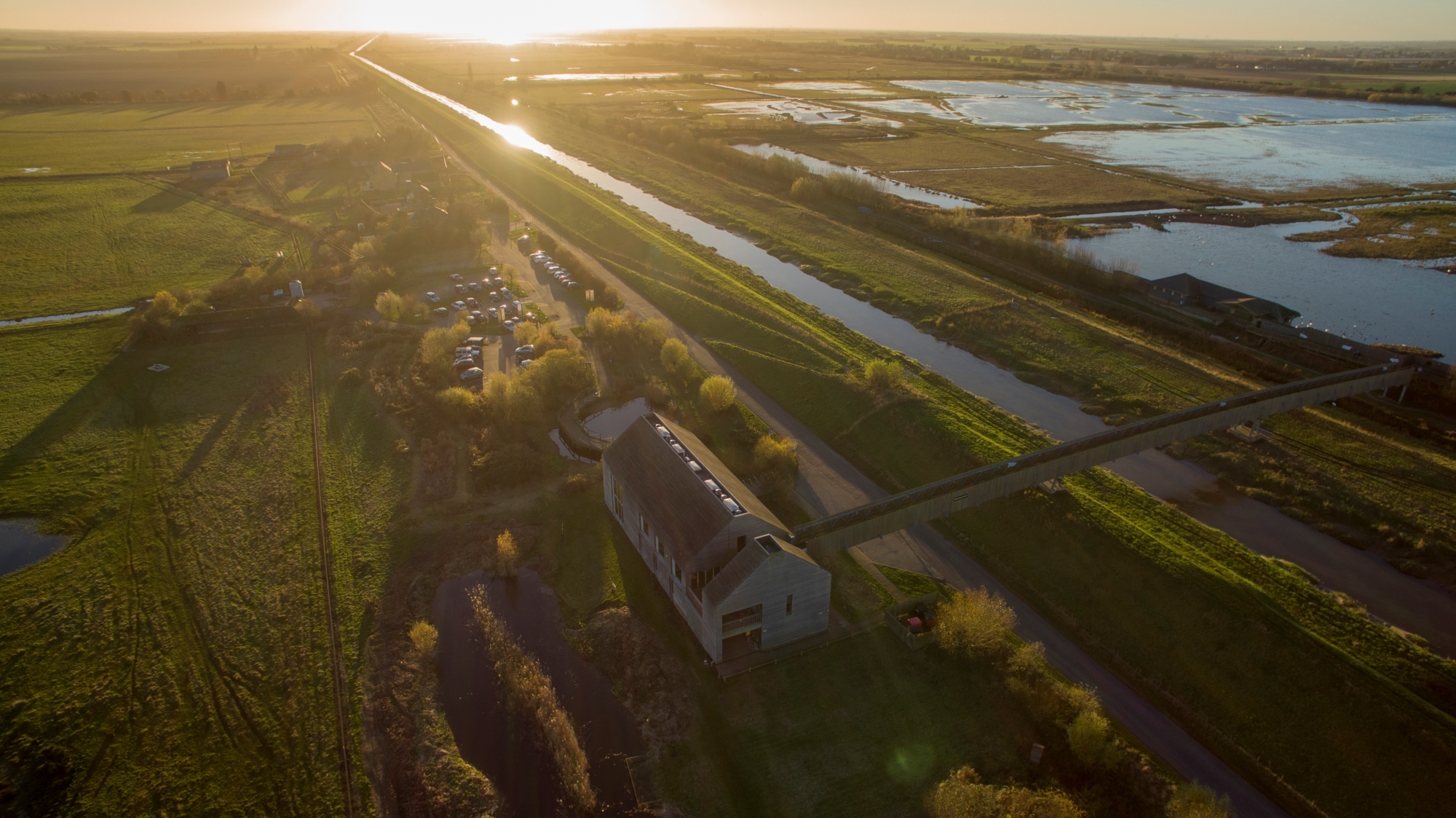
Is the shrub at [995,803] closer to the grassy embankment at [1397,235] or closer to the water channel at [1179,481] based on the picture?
the water channel at [1179,481]

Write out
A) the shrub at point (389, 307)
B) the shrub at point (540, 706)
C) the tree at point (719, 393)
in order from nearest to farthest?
the shrub at point (540, 706)
the tree at point (719, 393)
the shrub at point (389, 307)

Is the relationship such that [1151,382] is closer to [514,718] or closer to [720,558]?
[720,558]

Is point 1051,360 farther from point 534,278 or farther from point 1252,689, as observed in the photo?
point 534,278

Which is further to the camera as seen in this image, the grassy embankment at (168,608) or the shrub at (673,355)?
the shrub at (673,355)

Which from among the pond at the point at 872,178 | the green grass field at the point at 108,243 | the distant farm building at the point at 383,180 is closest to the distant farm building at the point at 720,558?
the green grass field at the point at 108,243

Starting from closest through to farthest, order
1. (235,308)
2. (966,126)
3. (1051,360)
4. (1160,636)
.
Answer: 1. (1160,636)
2. (1051,360)
3. (235,308)
4. (966,126)

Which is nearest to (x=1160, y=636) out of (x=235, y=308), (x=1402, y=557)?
(x=1402, y=557)
